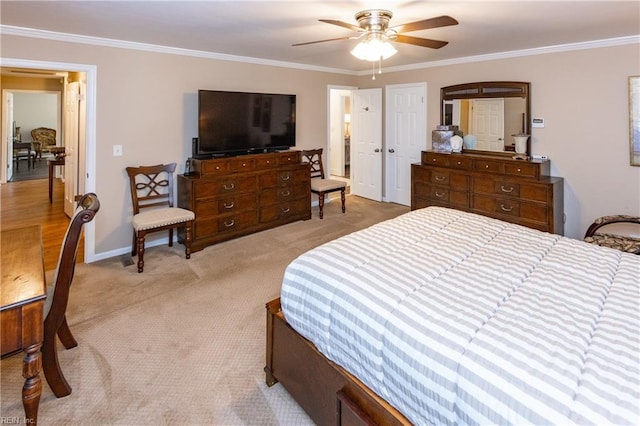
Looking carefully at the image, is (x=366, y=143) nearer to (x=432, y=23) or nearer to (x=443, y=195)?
(x=443, y=195)

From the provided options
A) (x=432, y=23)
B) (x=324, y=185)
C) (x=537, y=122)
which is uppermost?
(x=432, y=23)

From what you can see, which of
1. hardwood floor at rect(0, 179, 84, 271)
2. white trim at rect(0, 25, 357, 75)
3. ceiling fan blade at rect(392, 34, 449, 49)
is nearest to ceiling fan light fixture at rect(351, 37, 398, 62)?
ceiling fan blade at rect(392, 34, 449, 49)

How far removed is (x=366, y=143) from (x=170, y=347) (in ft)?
17.2

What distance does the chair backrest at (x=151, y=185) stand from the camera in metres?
4.20

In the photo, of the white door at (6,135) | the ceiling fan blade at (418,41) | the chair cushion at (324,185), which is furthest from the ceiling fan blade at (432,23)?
the white door at (6,135)

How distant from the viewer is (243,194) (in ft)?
15.7

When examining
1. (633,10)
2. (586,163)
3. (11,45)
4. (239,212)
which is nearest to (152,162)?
(239,212)

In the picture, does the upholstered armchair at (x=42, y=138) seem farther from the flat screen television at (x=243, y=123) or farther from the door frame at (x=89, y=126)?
the flat screen television at (x=243, y=123)

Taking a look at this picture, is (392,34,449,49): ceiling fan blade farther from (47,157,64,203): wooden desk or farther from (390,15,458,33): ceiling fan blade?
(47,157,64,203): wooden desk

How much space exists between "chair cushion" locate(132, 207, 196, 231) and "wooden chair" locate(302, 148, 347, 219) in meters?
2.11

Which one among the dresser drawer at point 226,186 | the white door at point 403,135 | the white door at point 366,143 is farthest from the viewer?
the white door at point 366,143

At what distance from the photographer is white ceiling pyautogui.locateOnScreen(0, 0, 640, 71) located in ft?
9.07

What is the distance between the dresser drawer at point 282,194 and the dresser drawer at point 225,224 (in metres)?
0.26

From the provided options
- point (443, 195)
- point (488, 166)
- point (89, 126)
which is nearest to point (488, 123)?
point (488, 166)
